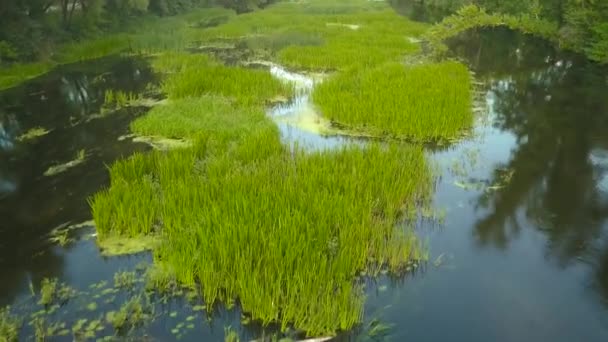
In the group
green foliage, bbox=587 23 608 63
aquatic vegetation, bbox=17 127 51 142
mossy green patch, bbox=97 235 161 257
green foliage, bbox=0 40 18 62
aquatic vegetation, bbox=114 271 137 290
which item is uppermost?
green foliage, bbox=587 23 608 63

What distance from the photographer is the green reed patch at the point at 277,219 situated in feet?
22.1

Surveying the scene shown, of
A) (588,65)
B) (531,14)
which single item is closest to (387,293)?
(588,65)

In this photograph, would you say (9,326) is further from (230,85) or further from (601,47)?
(601,47)

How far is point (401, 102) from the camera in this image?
48.0 feet

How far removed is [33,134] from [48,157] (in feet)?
8.65

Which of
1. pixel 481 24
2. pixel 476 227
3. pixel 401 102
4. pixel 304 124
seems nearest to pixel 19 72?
pixel 304 124

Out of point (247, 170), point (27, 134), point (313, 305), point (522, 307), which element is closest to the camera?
point (313, 305)

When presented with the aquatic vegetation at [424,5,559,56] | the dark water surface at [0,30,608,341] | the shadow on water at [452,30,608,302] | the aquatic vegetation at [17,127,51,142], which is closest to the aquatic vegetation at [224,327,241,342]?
the dark water surface at [0,30,608,341]

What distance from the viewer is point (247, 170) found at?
1023cm

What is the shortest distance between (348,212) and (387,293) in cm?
149

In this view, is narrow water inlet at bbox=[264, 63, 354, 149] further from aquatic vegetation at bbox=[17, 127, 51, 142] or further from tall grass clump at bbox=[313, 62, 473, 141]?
aquatic vegetation at bbox=[17, 127, 51, 142]

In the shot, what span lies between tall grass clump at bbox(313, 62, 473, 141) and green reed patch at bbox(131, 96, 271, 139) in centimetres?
258

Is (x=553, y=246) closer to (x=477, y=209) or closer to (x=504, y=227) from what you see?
(x=504, y=227)

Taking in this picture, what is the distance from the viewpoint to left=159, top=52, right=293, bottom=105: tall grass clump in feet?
56.0
